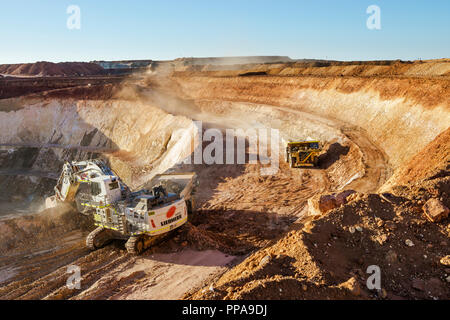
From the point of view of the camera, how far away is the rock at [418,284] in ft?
24.8

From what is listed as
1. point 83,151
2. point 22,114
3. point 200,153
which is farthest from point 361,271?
point 22,114

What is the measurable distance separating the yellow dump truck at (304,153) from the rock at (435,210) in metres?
12.9

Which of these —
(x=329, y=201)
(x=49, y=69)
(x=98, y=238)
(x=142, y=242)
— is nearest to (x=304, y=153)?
(x=329, y=201)

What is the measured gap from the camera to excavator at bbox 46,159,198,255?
14.0 m

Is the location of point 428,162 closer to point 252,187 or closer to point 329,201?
point 329,201

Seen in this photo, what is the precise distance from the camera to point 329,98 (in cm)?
3459

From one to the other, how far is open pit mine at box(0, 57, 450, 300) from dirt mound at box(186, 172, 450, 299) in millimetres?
37

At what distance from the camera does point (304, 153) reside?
74.1 ft

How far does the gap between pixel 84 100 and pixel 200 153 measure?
1054 inches

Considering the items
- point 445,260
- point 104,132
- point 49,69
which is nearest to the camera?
point 445,260

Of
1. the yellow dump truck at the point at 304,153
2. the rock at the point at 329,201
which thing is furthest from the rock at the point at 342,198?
the yellow dump truck at the point at 304,153

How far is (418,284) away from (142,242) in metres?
10.7

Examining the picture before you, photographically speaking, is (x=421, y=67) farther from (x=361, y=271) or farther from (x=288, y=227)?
(x=361, y=271)

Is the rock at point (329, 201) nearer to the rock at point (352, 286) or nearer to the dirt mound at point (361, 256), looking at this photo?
the dirt mound at point (361, 256)
